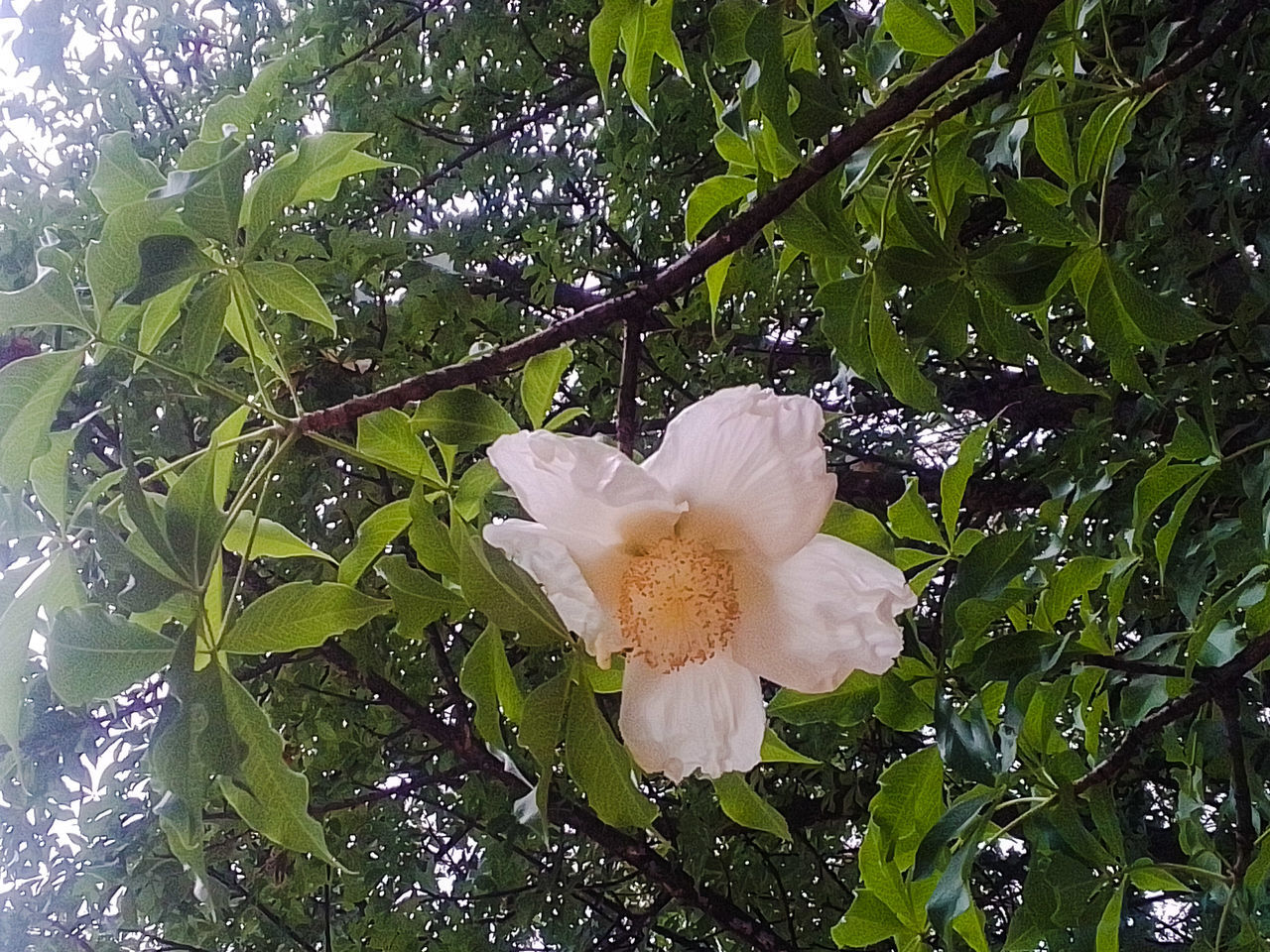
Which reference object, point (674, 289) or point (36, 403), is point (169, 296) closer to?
point (36, 403)

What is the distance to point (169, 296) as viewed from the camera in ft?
1.22

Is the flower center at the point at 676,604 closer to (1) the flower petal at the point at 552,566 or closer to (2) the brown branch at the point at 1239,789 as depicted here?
(1) the flower petal at the point at 552,566

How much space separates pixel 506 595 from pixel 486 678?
0.05 m

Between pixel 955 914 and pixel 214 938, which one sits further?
pixel 214 938

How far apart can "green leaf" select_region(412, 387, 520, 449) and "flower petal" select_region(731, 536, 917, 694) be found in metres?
0.11

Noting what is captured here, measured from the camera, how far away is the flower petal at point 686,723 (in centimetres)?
35

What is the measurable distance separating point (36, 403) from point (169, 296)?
6 centimetres

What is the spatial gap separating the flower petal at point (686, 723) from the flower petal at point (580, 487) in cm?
5

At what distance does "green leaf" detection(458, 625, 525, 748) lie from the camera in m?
0.35

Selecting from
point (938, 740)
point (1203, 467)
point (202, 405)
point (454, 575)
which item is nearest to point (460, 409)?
point (454, 575)

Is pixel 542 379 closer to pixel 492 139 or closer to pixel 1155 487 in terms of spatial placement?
pixel 1155 487

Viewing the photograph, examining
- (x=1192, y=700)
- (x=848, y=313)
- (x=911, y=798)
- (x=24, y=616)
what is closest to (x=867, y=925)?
(x=911, y=798)

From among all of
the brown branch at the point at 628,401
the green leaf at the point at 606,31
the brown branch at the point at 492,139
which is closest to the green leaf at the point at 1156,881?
the brown branch at the point at 628,401

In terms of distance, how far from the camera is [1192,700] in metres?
0.48
